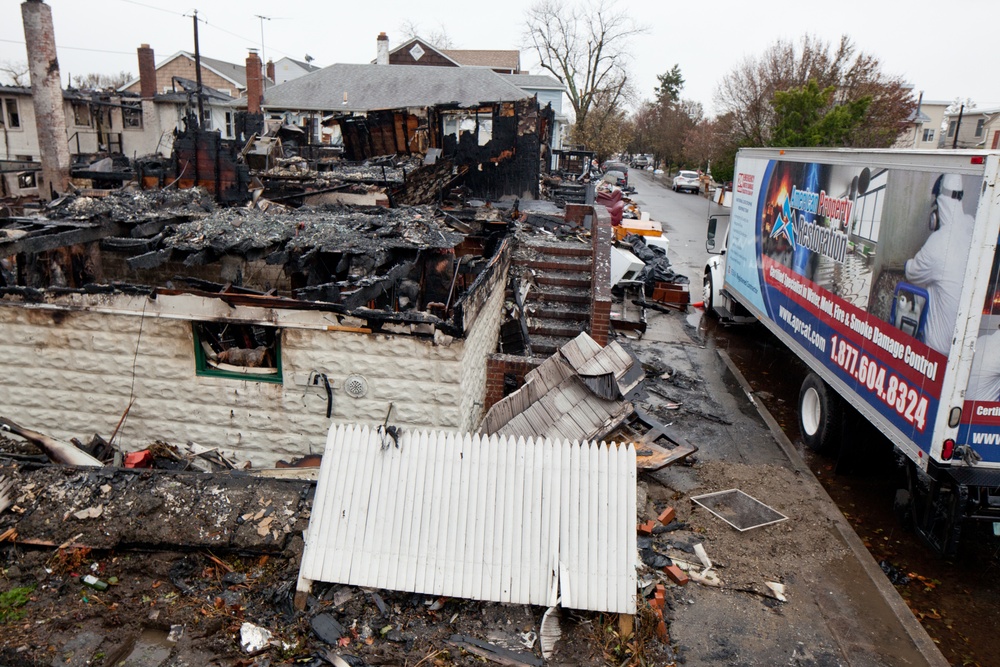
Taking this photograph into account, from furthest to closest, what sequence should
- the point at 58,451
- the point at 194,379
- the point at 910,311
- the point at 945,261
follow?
1. the point at 194,379
2. the point at 58,451
3. the point at 910,311
4. the point at 945,261

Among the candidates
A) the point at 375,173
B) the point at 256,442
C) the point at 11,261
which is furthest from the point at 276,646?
the point at 375,173

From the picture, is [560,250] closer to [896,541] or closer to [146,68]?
[896,541]

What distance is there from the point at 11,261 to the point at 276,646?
731cm

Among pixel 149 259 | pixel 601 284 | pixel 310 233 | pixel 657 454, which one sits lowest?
pixel 657 454

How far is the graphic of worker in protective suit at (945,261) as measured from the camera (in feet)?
18.2

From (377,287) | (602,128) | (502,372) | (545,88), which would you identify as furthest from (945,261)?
(602,128)

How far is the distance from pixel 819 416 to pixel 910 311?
2.68 metres

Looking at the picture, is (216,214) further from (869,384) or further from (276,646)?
(869,384)

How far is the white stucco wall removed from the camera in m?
6.77

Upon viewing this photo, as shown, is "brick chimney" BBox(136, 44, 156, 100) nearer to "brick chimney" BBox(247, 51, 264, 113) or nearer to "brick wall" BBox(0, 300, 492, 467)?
"brick chimney" BBox(247, 51, 264, 113)

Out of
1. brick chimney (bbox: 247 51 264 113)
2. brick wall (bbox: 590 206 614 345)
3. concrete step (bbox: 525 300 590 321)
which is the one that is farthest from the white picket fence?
brick chimney (bbox: 247 51 264 113)

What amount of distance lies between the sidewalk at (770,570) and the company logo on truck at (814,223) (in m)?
2.66

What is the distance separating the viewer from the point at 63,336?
7.12m

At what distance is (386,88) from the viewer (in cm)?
3684
